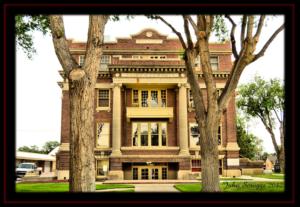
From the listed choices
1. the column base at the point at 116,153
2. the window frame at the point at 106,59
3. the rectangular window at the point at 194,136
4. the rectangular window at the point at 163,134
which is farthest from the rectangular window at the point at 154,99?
the window frame at the point at 106,59

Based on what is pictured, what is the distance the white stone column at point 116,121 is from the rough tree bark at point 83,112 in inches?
972

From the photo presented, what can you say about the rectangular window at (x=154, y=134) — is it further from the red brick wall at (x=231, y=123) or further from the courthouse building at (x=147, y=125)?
the red brick wall at (x=231, y=123)

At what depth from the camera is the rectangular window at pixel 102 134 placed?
33.5m

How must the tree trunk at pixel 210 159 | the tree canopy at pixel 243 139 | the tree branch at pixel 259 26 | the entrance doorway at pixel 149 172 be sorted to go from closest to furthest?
1. the tree branch at pixel 259 26
2. the tree trunk at pixel 210 159
3. the entrance doorway at pixel 149 172
4. the tree canopy at pixel 243 139

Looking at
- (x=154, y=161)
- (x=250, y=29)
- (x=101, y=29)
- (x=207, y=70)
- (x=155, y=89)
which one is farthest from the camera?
(x=155, y=89)

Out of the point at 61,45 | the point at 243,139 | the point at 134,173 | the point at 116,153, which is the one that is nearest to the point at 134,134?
the point at 116,153

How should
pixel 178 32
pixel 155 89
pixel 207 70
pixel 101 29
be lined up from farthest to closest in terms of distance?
pixel 155 89 → pixel 178 32 → pixel 207 70 → pixel 101 29

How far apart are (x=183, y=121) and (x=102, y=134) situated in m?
7.43

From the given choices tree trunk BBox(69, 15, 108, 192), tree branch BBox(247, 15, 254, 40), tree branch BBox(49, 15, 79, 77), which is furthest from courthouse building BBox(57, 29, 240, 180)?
tree trunk BBox(69, 15, 108, 192)
